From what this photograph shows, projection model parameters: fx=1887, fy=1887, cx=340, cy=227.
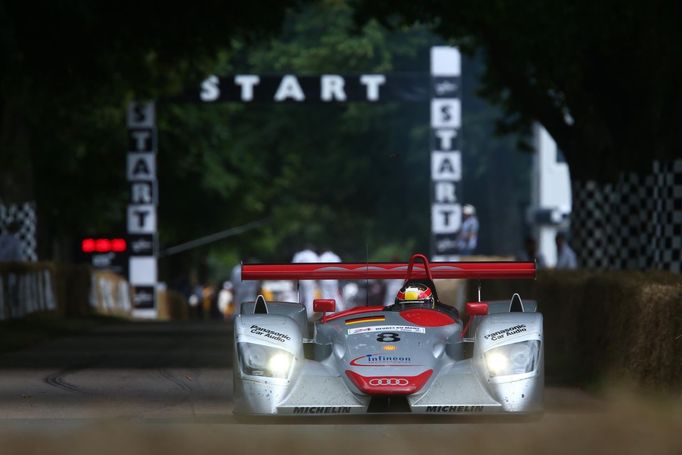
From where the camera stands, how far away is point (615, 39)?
24.2 meters

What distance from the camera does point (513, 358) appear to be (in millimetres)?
12211

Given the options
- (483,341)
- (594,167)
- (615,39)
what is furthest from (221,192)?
(483,341)

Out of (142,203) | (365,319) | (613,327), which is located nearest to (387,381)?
(365,319)

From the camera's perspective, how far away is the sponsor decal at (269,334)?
12297 mm

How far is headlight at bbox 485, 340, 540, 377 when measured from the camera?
12133mm

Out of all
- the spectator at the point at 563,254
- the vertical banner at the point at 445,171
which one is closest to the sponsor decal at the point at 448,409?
the spectator at the point at 563,254

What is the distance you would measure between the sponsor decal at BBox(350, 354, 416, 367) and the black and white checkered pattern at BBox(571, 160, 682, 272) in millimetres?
7744

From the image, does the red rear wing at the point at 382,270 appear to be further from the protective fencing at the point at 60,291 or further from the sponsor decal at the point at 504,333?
the protective fencing at the point at 60,291

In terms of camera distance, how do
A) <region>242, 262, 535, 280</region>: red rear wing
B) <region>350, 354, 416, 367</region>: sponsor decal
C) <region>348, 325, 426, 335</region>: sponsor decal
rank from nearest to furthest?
<region>350, 354, 416, 367</region>: sponsor decal < <region>348, 325, 426, 335</region>: sponsor decal < <region>242, 262, 535, 280</region>: red rear wing

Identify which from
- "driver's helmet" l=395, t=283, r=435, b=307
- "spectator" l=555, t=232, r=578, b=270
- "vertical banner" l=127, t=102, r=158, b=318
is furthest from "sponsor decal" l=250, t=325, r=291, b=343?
"vertical banner" l=127, t=102, r=158, b=318

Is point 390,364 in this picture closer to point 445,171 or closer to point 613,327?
point 613,327

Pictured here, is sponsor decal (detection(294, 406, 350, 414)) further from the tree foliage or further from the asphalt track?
the tree foliage

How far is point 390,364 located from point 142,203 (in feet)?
94.3

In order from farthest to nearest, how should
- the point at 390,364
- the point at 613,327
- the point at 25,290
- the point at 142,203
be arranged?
the point at 142,203 < the point at 25,290 < the point at 613,327 < the point at 390,364
